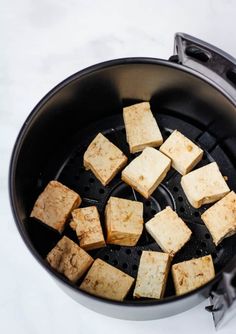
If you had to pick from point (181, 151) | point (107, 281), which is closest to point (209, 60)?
point (181, 151)

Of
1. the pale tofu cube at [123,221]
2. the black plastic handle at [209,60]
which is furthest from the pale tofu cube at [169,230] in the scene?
the black plastic handle at [209,60]

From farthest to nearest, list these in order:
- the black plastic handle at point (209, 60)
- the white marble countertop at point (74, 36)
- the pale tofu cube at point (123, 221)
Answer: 1. the white marble countertop at point (74, 36)
2. the pale tofu cube at point (123, 221)
3. the black plastic handle at point (209, 60)

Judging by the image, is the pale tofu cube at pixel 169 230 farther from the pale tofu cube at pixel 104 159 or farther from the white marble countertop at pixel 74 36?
the white marble countertop at pixel 74 36

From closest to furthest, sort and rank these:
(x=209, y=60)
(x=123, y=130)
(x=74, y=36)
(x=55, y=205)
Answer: (x=209, y=60), (x=55, y=205), (x=123, y=130), (x=74, y=36)

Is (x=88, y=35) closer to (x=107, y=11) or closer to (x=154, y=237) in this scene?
(x=107, y=11)

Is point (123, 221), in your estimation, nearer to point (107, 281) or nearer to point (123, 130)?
point (107, 281)

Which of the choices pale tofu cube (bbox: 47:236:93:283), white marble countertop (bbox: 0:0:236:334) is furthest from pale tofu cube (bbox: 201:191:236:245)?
white marble countertop (bbox: 0:0:236:334)
